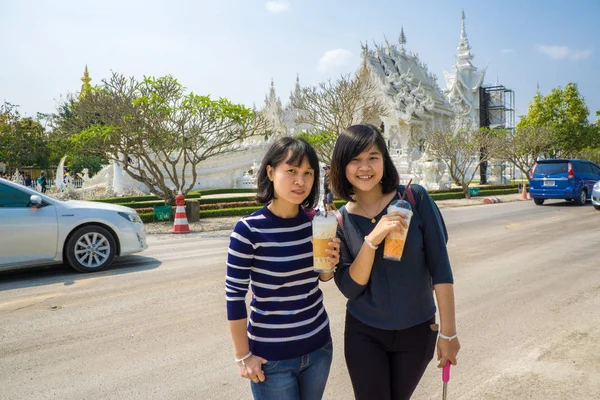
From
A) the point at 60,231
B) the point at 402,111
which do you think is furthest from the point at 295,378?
the point at 402,111

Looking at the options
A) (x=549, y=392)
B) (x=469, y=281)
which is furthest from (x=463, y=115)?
(x=549, y=392)

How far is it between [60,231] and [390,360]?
5.99m

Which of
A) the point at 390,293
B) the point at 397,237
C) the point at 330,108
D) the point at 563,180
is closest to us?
the point at 397,237

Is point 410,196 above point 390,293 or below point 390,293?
above

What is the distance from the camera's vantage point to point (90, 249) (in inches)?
269

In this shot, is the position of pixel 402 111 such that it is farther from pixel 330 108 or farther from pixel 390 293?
pixel 390 293

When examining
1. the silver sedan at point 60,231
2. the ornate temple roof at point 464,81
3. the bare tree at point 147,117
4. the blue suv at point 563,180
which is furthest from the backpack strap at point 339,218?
the ornate temple roof at point 464,81

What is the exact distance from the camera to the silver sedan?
20.5 ft

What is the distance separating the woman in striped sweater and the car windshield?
17.1m

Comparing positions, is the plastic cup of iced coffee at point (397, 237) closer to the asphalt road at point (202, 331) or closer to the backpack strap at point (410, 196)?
the backpack strap at point (410, 196)

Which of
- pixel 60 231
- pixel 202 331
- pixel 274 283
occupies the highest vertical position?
pixel 274 283

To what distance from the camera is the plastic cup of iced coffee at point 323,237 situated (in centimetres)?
178

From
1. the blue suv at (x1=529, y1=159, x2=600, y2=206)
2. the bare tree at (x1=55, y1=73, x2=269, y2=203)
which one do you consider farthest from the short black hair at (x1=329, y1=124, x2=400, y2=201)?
the blue suv at (x1=529, y1=159, x2=600, y2=206)

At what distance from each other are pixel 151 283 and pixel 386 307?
4.80 m
